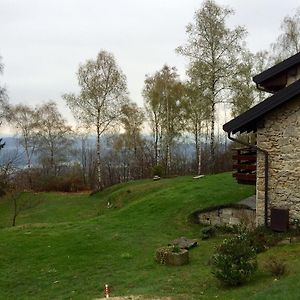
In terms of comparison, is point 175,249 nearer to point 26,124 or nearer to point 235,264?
point 235,264

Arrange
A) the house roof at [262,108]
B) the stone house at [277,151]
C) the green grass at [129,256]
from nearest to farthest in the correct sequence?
the green grass at [129,256] → the house roof at [262,108] → the stone house at [277,151]

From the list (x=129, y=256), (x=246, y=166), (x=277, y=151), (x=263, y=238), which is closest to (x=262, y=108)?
(x=277, y=151)

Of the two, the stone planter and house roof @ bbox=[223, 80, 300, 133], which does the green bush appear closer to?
the stone planter

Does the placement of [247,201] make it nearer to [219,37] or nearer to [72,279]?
[72,279]

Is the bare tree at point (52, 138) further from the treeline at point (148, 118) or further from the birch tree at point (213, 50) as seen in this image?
the birch tree at point (213, 50)

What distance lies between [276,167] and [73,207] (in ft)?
66.2

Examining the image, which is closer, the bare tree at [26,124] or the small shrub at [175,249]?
the small shrub at [175,249]

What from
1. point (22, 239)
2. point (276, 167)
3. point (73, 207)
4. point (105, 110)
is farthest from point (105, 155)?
point (276, 167)

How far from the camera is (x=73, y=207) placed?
3209cm

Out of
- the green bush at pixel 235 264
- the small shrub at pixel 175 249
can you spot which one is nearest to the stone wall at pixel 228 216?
the small shrub at pixel 175 249

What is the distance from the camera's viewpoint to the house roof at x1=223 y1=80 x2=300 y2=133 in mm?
14305

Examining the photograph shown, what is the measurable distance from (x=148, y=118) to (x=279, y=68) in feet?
106

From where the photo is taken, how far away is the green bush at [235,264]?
34.2ft

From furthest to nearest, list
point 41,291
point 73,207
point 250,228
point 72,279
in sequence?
point 73,207 < point 250,228 < point 72,279 < point 41,291
